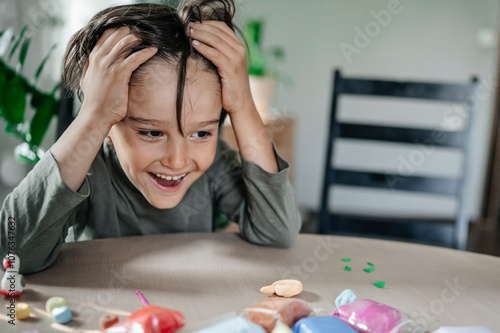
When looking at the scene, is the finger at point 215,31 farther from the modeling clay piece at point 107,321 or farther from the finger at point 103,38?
the modeling clay piece at point 107,321

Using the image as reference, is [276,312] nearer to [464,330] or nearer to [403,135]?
[464,330]

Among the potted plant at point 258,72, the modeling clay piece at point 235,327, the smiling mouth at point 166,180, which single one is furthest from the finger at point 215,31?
the potted plant at point 258,72

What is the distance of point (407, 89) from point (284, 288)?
0.93 metres

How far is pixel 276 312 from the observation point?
502 mm

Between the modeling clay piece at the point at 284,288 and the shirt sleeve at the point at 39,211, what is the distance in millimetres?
281

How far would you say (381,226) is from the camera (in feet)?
4.04

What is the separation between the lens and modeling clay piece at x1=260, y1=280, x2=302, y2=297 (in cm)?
57

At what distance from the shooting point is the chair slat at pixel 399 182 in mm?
1262

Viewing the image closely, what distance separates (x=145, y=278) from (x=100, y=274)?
2.4 inches

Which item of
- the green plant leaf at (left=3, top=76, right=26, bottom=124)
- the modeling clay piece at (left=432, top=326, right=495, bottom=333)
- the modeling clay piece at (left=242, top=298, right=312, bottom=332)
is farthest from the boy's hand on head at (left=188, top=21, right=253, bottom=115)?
the green plant leaf at (left=3, top=76, right=26, bottom=124)

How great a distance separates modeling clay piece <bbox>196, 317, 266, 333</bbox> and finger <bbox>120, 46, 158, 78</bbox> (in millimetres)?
377

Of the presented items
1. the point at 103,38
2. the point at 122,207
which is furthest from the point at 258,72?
the point at 103,38

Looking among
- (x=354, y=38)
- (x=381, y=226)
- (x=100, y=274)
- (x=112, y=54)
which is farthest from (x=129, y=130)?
(x=354, y=38)

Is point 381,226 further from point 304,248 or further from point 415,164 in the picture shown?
point 415,164
